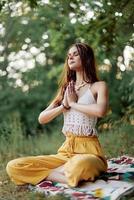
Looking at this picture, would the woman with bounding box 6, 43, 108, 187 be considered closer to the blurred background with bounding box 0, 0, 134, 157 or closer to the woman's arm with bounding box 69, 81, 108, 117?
the woman's arm with bounding box 69, 81, 108, 117

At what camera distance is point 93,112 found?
490 cm

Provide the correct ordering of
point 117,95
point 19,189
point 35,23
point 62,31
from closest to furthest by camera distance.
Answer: point 19,189
point 62,31
point 117,95
point 35,23

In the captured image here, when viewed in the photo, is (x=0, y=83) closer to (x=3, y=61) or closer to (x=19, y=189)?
(x=3, y=61)

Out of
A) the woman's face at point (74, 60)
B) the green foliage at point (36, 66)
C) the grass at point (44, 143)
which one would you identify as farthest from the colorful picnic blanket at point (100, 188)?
the green foliage at point (36, 66)

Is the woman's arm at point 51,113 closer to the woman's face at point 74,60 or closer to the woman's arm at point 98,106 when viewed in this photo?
the woman's arm at point 98,106

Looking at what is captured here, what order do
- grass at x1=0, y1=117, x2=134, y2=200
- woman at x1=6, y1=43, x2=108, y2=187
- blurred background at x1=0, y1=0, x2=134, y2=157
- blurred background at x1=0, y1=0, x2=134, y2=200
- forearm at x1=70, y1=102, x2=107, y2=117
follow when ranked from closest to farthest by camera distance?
1. forearm at x1=70, y1=102, x2=107, y2=117
2. woman at x1=6, y1=43, x2=108, y2=187
3. grass at x1=0, y1=117, x2=134, y2=200
4. blurred background at x1=0, y1=0, x2=134, y2=200
5. blurred background at x1=0, y1=0, x2=134, y2=157

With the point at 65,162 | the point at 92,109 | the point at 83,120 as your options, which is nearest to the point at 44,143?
the point at 65,162

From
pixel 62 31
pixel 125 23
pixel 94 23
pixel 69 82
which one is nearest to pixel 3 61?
pixel 62 31

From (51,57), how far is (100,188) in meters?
12.8

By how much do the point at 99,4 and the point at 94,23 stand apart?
1.47 feet

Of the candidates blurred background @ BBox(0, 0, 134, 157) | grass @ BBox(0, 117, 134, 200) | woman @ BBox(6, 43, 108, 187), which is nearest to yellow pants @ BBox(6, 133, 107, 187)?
woman @ BBox(6, 43, 108, 187)

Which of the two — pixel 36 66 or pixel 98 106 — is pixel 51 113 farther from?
pixel 36 66

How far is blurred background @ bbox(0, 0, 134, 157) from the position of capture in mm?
7824

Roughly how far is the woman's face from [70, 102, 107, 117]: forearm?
374 millimetres
